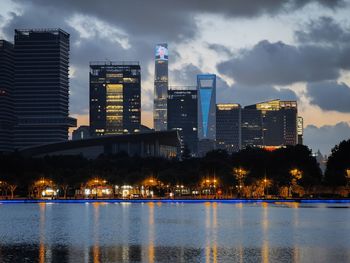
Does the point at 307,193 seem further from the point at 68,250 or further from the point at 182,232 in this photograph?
the point at 68,250

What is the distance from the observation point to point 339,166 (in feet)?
595

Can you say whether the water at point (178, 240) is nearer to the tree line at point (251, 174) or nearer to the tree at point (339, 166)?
the tree at point (339, 166)

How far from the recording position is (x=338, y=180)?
172375 mm

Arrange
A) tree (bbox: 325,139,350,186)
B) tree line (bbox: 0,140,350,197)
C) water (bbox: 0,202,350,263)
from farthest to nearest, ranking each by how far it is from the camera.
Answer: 1. tree line (bbox: 0,140,350,197)
2. tree (bbox: 325,139,350,186)
3. water (bbox: 0,202,350,263)

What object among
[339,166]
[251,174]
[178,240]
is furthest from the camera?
[251,174]

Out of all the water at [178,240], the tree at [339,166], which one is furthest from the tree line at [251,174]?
the water at [178,240]

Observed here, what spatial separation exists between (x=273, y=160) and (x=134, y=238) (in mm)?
129019

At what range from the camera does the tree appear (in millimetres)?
172125

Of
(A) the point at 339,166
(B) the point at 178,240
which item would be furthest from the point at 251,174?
(B) the point at 178,240

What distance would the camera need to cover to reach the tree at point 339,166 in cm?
17212

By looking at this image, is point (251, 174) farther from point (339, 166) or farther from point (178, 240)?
point (178, 240)

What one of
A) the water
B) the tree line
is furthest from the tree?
the water

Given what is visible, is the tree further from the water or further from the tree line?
the water

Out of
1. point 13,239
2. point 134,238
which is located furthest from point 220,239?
point 13,239
